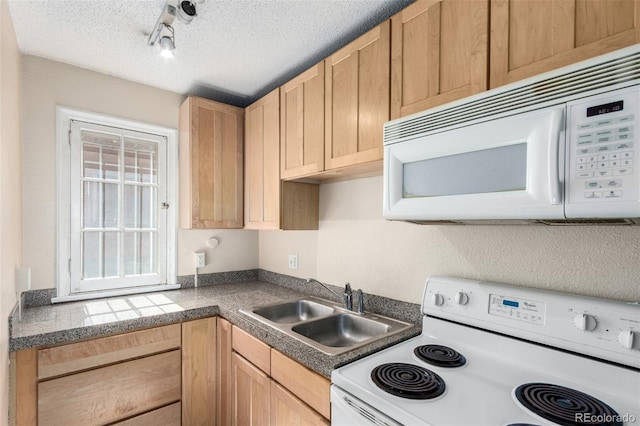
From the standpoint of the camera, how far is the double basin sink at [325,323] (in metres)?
1.55

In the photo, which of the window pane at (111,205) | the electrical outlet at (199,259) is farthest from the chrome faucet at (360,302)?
the window pane at (111,205)

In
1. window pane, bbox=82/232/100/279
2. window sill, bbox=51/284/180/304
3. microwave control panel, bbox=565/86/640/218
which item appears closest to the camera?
microwave control panel, bbox=565/86/640/218

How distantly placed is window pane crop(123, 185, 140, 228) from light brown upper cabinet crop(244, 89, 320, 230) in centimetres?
79

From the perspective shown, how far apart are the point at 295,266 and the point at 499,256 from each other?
1438 mm

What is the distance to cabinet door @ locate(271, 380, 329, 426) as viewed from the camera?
1238mm

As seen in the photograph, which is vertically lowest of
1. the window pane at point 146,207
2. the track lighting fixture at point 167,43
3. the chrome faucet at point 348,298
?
the chrome faucet at point 348,298

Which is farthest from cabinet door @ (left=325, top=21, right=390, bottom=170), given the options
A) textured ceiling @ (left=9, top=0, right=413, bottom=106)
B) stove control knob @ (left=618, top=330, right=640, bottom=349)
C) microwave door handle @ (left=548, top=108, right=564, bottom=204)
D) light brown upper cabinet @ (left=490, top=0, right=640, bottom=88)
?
stove control knob @ (left=618, top=330, right=640, bottom=349)

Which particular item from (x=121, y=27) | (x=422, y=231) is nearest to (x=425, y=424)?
(x=422, y=231)

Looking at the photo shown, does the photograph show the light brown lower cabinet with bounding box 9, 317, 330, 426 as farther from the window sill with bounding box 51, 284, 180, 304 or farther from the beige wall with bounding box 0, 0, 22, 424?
the window sill with bounding box 51, 284, 180, 304

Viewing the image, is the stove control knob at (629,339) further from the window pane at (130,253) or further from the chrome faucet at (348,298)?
the window pane at (130,253)

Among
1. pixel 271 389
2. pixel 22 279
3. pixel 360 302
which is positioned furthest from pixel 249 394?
pixel 22 279

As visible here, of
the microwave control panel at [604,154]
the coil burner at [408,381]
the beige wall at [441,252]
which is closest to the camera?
the microwave control panel at [604,154]

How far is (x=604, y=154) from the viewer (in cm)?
78

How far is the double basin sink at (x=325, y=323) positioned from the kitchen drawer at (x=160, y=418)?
70 cm
